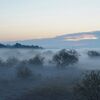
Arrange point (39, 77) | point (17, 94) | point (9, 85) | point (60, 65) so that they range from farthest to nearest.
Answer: point (60, 65) < point (39, 77) < point (9, 85) < point (17, 94)

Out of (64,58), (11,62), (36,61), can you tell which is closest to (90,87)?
(64,58)

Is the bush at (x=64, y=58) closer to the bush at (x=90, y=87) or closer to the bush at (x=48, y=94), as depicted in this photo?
the bush at (x=48, y=94)

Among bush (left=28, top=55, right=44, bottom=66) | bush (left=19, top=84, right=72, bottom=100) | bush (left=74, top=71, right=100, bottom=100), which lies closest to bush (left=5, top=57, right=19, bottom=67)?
bush (left=28, top=55, right=44, bottom=66)

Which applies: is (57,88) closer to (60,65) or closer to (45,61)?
(60,65)

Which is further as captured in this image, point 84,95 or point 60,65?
point 60,65

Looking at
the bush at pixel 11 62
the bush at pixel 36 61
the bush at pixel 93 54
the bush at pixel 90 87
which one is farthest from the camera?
the bush at pixel 93 54

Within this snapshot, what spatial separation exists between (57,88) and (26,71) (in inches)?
738

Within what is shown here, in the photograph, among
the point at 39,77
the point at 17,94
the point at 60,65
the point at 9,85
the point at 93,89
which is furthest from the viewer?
the point at 60,65

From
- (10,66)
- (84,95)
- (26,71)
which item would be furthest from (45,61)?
(84,95)

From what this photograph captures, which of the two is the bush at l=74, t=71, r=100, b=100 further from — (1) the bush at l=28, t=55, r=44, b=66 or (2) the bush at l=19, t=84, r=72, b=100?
(1) the bush at l=28, t=55, r=44, b=66

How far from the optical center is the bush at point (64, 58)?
74938 mm

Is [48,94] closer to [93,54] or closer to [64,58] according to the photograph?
[64,58]

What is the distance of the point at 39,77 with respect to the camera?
2352 inches

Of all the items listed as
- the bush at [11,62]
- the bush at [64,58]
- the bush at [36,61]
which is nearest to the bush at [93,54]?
the bush at [36,61]
